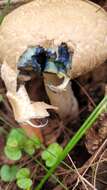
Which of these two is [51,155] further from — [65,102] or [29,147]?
[65,102]

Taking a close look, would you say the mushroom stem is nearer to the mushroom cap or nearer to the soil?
the soil

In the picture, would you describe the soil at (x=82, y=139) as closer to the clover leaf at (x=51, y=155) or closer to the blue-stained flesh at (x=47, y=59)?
the clover leaf at (x=51, y=155)

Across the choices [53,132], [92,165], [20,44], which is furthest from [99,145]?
[20,44]

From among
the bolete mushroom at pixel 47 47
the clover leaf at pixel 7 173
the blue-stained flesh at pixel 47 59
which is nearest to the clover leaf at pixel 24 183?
the clover leaf at pixel 7 173

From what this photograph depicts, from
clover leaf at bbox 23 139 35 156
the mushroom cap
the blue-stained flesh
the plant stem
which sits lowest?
clover leaf at bbox 23 139 35 156

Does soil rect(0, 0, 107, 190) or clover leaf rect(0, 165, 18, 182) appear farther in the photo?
soil rect(0, 0, 107, 190)

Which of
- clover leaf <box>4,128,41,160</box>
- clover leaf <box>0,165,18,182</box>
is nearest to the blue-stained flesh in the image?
clover leaf <box>4,128,41,160</box>
